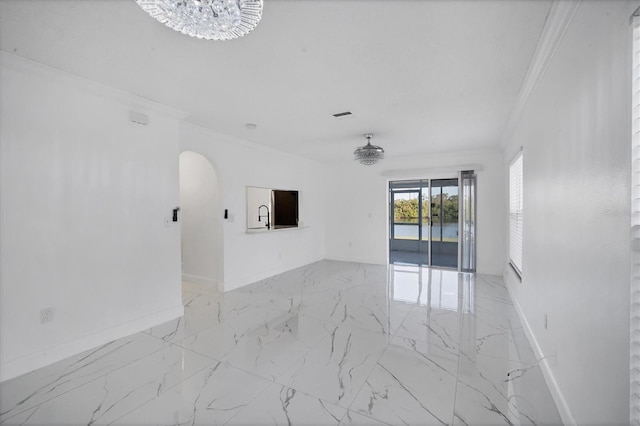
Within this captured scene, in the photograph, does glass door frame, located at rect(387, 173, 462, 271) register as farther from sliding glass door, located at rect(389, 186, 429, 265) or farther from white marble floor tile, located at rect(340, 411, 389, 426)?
white marble floor tile, located at rect(340, 411, 389, 426)

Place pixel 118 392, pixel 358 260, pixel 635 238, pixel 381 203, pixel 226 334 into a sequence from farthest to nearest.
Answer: pixel 358 260
pixel 381 203
pixel 226 334
pixel 118 392
pixel 635 238

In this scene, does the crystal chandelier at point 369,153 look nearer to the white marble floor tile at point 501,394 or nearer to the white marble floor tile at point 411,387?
the white marble floor tile at point 411,387

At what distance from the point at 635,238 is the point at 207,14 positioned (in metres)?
1.99

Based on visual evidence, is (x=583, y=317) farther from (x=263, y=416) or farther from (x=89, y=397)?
(x=89, y=397)

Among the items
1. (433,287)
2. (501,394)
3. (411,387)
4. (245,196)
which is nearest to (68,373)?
(411,387)

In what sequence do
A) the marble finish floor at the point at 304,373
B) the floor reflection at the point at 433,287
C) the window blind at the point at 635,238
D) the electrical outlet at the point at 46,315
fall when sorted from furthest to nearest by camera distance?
the floor reflection at the point at 433,287, the electrical outlet at the point at 46,315, the marble finish floor at the point at 304,373, the window blind at the point at 635,238

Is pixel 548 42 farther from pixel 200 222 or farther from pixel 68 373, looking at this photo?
pixel 200 222

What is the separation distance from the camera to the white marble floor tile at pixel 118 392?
1.72 m

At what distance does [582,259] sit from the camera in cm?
145

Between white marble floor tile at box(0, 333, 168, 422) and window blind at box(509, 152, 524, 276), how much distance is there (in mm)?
4315

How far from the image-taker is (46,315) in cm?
230

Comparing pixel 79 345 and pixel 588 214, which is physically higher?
pixel 588 214

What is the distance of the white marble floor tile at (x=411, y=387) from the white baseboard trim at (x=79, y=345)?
243 cm

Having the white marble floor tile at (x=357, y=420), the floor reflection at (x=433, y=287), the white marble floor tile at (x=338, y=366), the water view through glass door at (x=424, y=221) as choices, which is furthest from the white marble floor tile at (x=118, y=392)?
the water view through glass door at (x=424, y=221)
